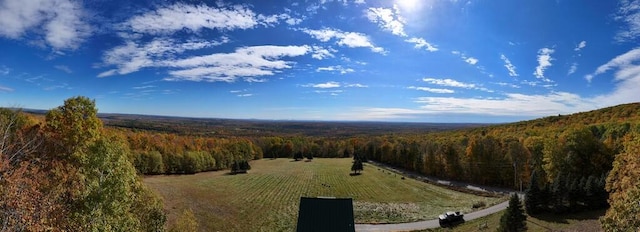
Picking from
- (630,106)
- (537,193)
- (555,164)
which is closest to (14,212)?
(537,193)

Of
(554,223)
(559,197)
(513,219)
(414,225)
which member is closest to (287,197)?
(414,225)

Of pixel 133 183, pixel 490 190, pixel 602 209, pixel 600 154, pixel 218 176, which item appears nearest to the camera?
pixel 133 183

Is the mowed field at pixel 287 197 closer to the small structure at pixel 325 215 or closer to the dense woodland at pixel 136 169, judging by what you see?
the dense woodland at pixel 136 169

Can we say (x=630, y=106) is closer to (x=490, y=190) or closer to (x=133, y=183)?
(x=490, y=190)

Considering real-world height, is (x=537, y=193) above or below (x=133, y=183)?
below

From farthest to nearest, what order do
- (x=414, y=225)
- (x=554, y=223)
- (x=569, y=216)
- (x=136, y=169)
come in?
1. (x=414, y=225)
2. (x=136, y=169)
3. (x=569, y=216)
4. (x=554, y=223)

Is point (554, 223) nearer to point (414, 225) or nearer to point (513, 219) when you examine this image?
point (513, 219)

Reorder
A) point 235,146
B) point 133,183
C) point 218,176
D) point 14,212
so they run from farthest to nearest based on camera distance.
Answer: point 235,146 < point 218,176 < point 133,183 < point 14,212
